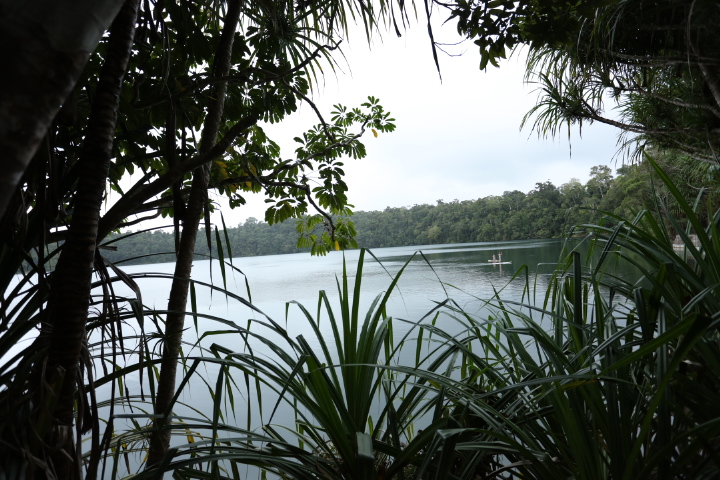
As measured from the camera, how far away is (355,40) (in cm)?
167

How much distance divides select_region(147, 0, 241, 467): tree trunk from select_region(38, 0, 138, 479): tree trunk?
9.5 inches

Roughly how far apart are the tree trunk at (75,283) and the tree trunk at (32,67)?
31cm

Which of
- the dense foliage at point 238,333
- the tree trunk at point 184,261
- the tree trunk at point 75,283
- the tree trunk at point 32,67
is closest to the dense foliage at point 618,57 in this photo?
the dense foliage at point 238,333

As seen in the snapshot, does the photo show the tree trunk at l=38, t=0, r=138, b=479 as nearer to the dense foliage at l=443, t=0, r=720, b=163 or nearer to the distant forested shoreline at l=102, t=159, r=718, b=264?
the dense foliage at l=443, t=0, r=720, b=163

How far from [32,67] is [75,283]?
1.14 ft

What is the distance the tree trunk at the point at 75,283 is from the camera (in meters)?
0.51

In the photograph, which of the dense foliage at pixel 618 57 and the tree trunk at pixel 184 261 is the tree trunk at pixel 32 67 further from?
the dense foliage at pixel 618 57

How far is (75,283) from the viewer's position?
0.52m

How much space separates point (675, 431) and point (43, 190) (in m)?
1.03

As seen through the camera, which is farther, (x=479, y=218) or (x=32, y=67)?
(x=479, y=218)

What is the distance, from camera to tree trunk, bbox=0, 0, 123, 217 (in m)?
0.23

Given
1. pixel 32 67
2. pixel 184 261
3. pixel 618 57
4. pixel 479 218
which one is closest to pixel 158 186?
pixel 184 261

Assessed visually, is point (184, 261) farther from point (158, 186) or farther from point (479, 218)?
point (479, 218)

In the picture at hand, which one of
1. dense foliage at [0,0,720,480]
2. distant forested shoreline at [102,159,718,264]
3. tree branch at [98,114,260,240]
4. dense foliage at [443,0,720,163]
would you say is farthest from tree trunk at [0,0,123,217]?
distant forested shoreline at [102,159,718,264]
